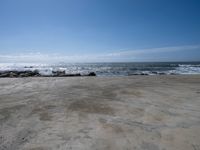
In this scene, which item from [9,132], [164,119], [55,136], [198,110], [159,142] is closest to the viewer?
[159,142]

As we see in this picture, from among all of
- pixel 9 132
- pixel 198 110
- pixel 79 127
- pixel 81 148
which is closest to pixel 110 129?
pixel 79 127

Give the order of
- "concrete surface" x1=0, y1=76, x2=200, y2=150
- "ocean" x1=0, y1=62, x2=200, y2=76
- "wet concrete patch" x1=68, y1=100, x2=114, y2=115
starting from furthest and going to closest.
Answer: "ocean" x1=0, y1=62, x2=200, y2=76, "wet concrete patch" x1=68, y1=100, x2=114, y2=115, "concrete surface" x1=0, y1=76, x2=200, y2=150

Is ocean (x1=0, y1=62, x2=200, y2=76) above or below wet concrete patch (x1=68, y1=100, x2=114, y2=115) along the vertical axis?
below

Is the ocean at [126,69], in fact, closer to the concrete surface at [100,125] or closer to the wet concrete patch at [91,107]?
the wet concrete patch at [91,107]

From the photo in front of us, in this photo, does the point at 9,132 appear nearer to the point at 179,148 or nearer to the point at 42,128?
the point at 42,128

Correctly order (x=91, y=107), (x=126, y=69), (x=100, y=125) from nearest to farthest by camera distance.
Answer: (x=100, y=125)
(x=91, y=107)
(x=126, y=69)

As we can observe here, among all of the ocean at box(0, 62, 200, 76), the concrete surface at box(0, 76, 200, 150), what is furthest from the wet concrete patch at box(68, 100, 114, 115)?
the ocean at box(0, 62, 200, 76)

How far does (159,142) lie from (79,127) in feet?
5.73

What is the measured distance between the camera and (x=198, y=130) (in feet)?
13.1

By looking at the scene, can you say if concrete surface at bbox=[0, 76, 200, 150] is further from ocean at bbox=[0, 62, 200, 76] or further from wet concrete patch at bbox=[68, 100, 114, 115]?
ocean at bbox=[0, 62, 200, 76]

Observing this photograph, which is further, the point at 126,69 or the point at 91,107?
the point at 126,69

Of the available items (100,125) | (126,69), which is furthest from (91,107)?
(126,69)

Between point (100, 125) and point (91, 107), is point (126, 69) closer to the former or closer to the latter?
point (91, 107)

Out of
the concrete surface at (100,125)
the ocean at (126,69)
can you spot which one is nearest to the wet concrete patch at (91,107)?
the concrete surface at (100,125)
